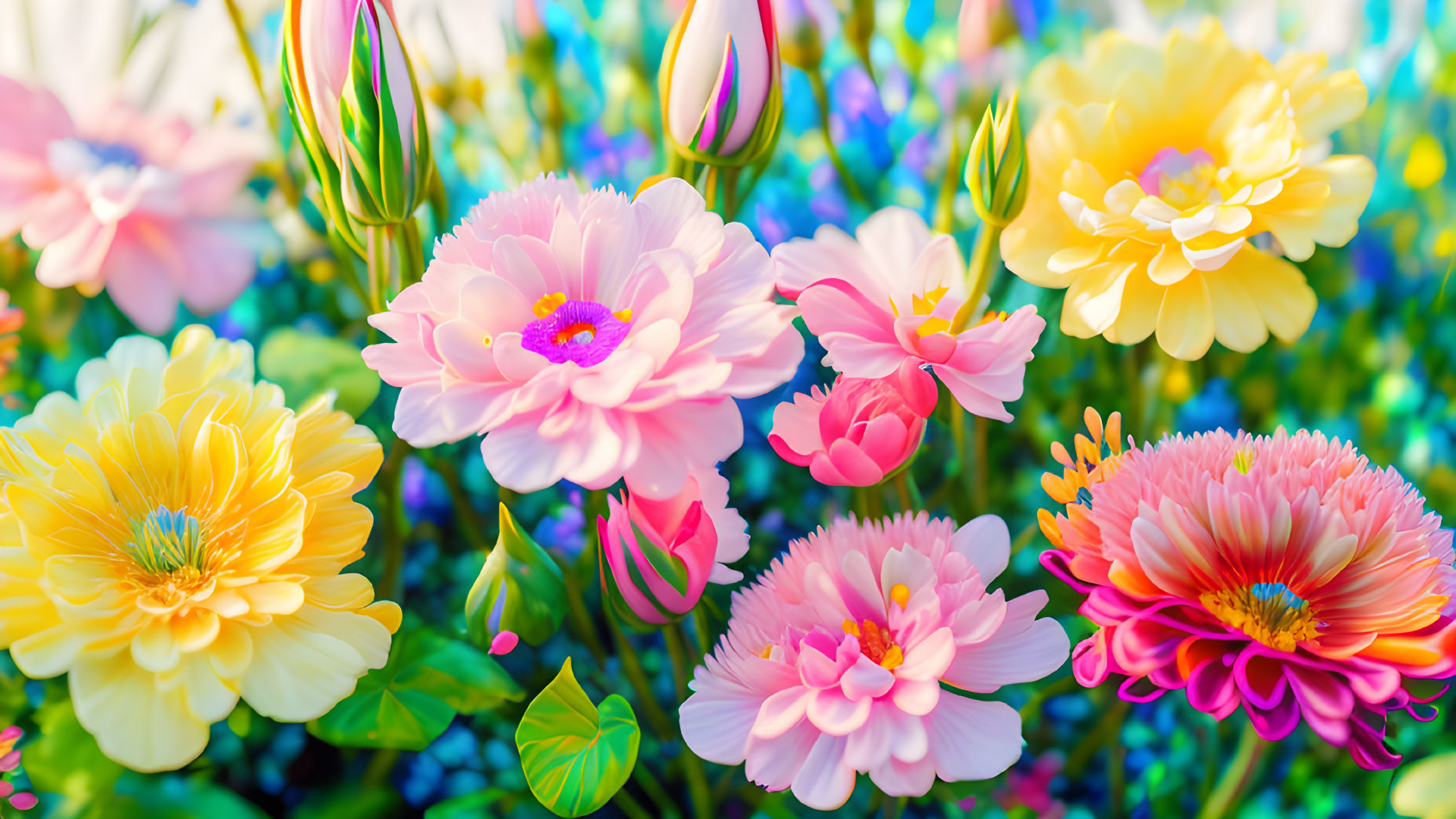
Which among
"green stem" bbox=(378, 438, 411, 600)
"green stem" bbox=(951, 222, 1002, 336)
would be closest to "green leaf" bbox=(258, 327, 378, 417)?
"green stem" bbox=(378, 438, 411, 600)

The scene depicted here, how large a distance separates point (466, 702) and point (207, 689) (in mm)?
91

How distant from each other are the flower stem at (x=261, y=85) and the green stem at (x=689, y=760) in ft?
0.78

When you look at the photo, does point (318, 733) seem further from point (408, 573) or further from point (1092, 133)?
point (1092, 133)

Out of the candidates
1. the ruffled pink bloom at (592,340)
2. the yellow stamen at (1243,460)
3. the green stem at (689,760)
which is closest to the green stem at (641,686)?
the green stem at (689,760)

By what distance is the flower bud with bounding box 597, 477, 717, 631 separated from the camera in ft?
0.91

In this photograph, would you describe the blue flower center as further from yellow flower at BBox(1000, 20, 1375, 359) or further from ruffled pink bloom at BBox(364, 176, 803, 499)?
yellow flower at BBox(1000, 20, 1375, 359)

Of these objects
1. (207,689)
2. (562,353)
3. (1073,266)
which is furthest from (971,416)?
(207,689)

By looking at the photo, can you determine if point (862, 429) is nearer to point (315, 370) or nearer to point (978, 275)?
point (978, 275)

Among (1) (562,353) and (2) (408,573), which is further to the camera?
(2) (408,573)

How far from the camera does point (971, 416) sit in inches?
14.5

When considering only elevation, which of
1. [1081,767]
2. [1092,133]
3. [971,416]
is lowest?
[1081,767]

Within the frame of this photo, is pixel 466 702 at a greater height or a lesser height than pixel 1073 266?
lesser

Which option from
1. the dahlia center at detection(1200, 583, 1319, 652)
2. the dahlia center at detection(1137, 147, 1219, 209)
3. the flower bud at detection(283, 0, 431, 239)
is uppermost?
the flower bud at detection(283, 0, 431, 239)

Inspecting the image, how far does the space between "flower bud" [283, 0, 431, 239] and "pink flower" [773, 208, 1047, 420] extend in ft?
0.43
